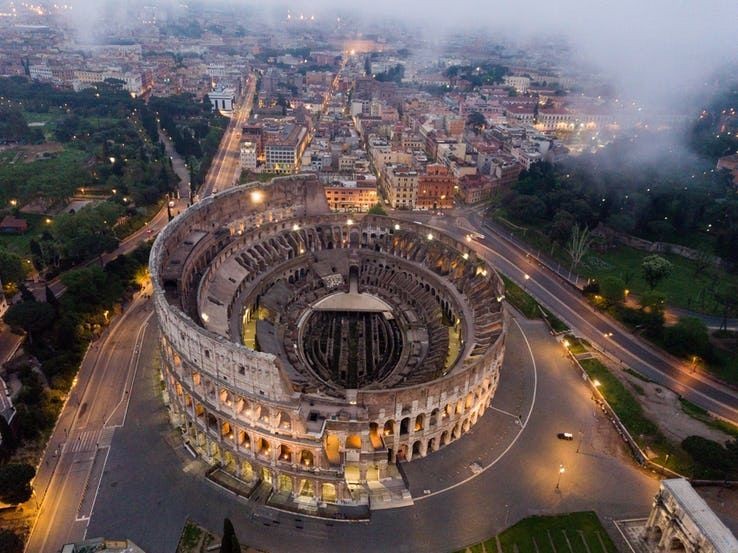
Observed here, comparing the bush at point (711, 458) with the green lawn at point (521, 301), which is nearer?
the bush at point (711, 458)

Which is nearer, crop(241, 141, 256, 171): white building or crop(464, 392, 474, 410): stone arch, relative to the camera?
crop(464, 392, 474, 410): stone arch

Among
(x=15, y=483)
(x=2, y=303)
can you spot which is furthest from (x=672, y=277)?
(x=2, y=303)

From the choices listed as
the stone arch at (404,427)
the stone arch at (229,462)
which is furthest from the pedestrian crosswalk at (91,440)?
the stone arch at (404,427)

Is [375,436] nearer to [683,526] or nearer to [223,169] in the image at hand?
[683,526]

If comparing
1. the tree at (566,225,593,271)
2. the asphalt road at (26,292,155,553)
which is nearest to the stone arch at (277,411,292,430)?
the asphalt road at (26,292,155,553)

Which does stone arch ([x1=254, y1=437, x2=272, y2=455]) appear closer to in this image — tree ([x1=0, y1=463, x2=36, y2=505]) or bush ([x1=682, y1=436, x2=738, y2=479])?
tree ([x1=0, y1=463, x2=36, y2=505])

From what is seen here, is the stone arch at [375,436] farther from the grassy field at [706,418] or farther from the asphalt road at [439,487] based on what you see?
the grassy field at [706,418]

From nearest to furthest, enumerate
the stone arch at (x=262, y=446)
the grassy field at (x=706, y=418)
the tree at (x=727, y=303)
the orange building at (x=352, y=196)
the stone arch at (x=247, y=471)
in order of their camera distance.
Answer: the stone arch at (x=262, y=446)
the stone arch at (x=247, y=471)
the grassy field at (x=706, y=418)
the tree at (x=727, y=303)
the orange building at (x=352, y=196)
